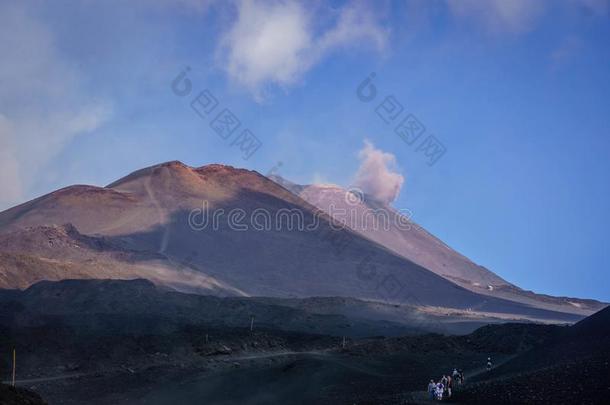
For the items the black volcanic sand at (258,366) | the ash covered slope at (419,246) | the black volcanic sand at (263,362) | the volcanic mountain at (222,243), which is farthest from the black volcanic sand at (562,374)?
the ash covered slope at (419,246)

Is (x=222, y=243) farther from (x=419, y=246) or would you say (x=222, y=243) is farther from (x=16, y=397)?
(x=16, y=397)

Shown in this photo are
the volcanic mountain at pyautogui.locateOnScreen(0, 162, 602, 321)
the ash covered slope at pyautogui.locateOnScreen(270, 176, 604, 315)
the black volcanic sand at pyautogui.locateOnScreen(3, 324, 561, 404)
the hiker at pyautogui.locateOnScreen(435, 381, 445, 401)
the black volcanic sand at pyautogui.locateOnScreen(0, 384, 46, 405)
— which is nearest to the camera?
the black volcanic sand at pyautogui.locateOnScreen(0, 384, 46, 405)

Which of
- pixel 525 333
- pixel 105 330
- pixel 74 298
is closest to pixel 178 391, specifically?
pixel 105 330

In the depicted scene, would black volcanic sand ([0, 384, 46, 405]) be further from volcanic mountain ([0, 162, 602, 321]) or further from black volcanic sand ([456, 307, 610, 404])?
volcanic mountain ([0, 162, 602, 321])

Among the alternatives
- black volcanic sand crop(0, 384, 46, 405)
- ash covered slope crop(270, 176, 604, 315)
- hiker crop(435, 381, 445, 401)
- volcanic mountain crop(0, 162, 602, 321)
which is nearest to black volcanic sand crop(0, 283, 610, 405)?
hiker crop(435, 381, 445, 401)

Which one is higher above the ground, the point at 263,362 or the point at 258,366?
the point at 263,362

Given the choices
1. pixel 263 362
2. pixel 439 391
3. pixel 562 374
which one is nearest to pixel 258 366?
pixel 263 362
